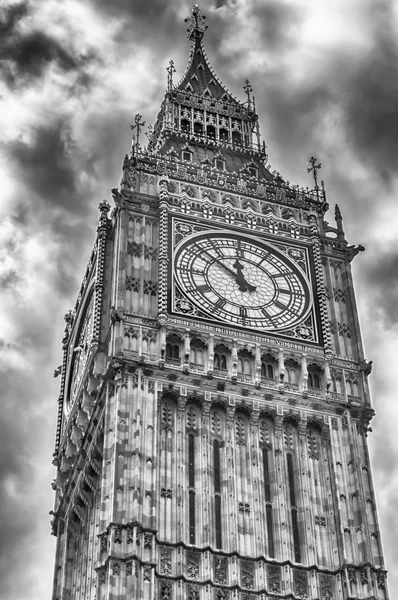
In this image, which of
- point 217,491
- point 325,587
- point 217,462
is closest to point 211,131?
point 217,462

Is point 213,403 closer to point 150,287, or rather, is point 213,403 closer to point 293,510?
point 293,510

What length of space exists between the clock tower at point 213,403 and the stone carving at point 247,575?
5cm

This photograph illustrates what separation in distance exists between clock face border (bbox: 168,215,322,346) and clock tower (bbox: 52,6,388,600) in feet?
0.26

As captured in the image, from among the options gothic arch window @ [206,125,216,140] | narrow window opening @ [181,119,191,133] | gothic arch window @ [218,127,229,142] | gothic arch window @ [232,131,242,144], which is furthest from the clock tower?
gothic arch window @ [232,131,242,144]

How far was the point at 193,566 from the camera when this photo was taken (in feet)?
158

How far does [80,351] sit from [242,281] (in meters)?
8.44

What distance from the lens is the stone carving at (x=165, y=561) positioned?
156 feet

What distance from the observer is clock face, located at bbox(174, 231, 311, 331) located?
57.0 meters

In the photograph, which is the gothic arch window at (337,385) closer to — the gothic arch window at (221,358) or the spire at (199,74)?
the gothic arch window at (221,358)

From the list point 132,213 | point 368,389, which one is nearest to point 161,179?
point 132,213

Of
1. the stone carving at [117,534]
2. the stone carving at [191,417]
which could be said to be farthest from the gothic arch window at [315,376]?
the stone carving at [117,534]

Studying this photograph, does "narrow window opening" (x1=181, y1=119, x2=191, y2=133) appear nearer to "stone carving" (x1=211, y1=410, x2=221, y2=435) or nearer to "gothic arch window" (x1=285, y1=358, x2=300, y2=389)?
"gothic arch window" (x1=285, y1=358, x2=300, y2=389)

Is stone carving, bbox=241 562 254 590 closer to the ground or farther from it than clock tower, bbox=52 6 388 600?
closer to the ground

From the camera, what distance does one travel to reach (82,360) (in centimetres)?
6016
